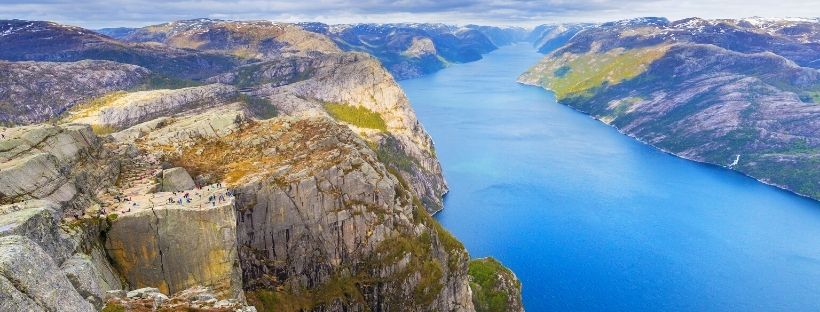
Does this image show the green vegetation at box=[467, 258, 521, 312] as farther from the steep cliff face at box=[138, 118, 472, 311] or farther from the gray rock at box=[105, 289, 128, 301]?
the gray rock at box=[105, 289, 128, 301]

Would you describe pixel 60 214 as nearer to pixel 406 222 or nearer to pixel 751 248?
pixel 406 222

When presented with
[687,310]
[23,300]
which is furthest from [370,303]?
[687,310]

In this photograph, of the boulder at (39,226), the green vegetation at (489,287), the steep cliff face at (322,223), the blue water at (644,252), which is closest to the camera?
the boulder at (39,226)

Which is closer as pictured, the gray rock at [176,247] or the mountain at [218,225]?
the mountain at [218,225]

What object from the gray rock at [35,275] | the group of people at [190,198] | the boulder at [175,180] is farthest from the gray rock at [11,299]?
the boulder at [175,180]

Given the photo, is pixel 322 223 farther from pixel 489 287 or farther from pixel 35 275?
pixel 35 275

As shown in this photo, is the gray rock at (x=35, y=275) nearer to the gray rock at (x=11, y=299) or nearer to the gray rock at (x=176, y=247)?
the gray rock at (x=11, y=299)

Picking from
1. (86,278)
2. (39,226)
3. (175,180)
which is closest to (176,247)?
(86,278)
